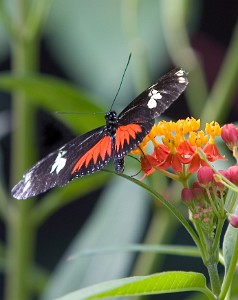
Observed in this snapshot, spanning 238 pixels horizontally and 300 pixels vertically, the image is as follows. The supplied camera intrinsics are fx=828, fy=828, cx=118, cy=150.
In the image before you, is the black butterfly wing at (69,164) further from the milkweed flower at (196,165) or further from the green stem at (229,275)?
the green stem at (229,275)

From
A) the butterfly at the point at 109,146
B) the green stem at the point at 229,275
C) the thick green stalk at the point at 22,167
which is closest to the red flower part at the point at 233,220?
the green stem at the point at 229,275

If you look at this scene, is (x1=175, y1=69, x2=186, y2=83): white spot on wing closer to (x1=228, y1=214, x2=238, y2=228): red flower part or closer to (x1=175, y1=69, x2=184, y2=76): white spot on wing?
(x1=175, y1=69, x2=184, y2=76): white spot on wing

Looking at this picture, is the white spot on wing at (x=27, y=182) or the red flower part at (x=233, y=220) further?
the white spot on wing at (x=27, y=182)

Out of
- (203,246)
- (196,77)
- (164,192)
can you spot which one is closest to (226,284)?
(203,246)

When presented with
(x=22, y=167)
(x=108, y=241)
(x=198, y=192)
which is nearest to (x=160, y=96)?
(x=198, y=192)

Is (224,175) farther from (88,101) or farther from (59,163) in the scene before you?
(88,101)

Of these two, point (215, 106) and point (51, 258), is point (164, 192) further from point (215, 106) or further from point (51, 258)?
point (51, 258)
